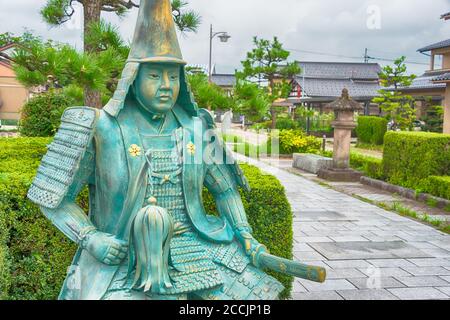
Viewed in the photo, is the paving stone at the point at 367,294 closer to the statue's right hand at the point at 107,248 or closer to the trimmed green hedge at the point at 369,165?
the statue's right hand at the point at 107,248

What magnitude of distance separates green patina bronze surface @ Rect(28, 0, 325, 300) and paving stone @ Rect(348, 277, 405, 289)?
2924 mm

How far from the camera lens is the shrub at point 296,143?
19047 mm

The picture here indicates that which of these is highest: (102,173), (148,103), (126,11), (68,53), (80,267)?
(126,11)

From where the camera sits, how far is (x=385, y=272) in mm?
5852

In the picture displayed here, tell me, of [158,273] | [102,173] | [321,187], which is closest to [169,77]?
[102,173]

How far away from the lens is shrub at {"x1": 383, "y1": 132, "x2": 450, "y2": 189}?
35.0 feet

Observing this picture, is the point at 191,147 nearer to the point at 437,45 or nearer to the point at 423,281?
the point at 423,281

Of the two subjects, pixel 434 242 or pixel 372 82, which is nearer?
pixel 434 242

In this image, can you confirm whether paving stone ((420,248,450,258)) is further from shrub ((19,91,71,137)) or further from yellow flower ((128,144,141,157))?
shrub ((19,91,71,137))

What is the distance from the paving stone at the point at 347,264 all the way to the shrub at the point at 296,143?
1263 cm

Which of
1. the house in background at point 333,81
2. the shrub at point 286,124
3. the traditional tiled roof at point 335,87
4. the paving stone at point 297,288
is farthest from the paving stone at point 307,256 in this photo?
the traditional tiled roof at point 335,87

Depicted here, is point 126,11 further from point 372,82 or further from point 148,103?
point 372,82

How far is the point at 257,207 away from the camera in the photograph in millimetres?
4438

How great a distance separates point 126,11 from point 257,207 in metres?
3.47
